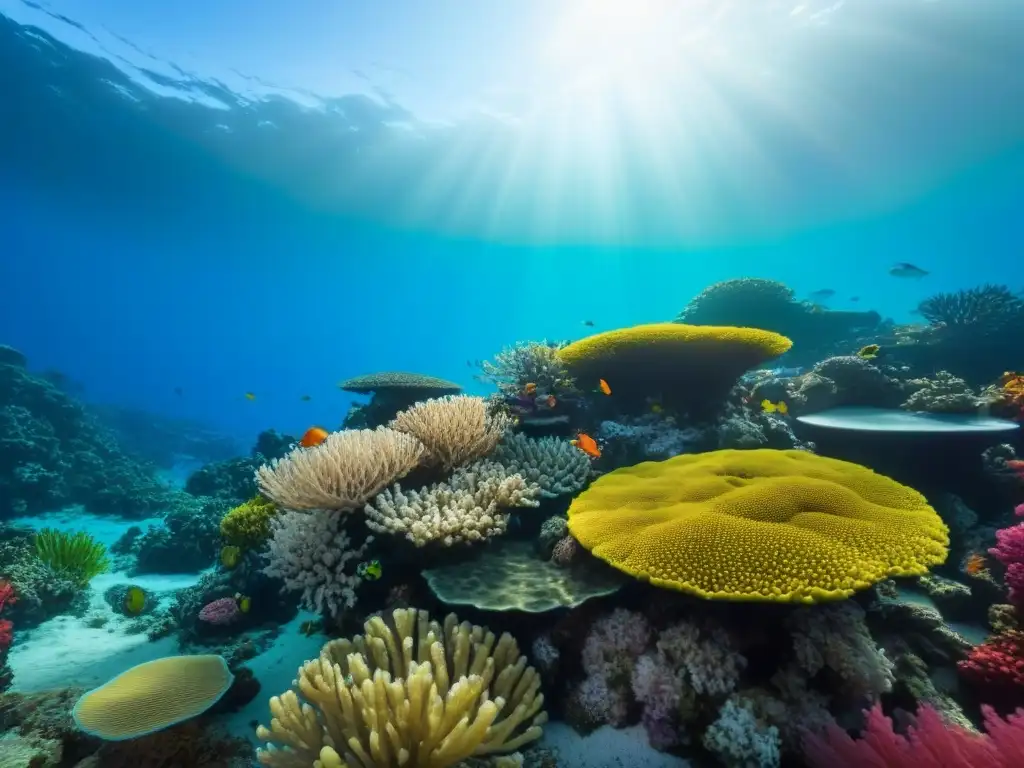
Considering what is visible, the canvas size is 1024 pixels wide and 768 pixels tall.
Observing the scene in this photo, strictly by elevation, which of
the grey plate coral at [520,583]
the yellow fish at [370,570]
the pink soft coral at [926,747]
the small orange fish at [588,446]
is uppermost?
the small orange fish at [588,446]

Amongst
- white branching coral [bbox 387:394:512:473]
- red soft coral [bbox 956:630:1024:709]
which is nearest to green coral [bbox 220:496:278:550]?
white branching coral [bbox 387:394:512:473]

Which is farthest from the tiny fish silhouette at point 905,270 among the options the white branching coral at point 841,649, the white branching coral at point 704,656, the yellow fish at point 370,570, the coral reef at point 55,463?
the coral reef at point 55,463

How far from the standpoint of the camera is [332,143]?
33.2 meters

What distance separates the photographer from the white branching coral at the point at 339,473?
4.15m

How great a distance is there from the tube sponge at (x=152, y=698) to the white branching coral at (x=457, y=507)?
1918mm

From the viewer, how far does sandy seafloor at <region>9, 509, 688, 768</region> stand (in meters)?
2.83

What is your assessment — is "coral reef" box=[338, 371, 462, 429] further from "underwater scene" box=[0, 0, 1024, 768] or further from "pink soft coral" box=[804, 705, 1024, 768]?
"pink soft coral" box=[804, 705, 1024, 768]

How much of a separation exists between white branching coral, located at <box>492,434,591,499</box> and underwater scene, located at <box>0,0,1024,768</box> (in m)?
0.05

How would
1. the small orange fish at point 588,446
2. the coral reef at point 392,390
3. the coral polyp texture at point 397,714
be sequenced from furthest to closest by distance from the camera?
the coral reef at point 392,390, the small orange fish at point 588,446, the coral polyp texture at point 397,714

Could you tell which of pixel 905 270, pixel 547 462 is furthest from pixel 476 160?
pixel 547 462

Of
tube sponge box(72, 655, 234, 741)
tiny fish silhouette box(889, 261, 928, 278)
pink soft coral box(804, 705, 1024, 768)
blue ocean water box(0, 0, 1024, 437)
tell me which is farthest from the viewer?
blue ocean water box(0, 0, 1024, 437)

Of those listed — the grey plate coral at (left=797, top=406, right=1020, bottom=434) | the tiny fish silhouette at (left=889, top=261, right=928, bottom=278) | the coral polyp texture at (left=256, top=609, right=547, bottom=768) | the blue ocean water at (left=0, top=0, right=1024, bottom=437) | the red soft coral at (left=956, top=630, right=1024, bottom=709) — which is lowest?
the red soft coral at (left=956, top=630, right=1024, bottom=709)

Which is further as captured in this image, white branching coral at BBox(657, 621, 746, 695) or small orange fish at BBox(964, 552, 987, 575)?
small orange fish at BBox(964, 552, 987, 575)

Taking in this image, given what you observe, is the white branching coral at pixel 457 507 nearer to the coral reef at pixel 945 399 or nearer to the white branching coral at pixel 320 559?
the white branching coral at pixel 320 559
